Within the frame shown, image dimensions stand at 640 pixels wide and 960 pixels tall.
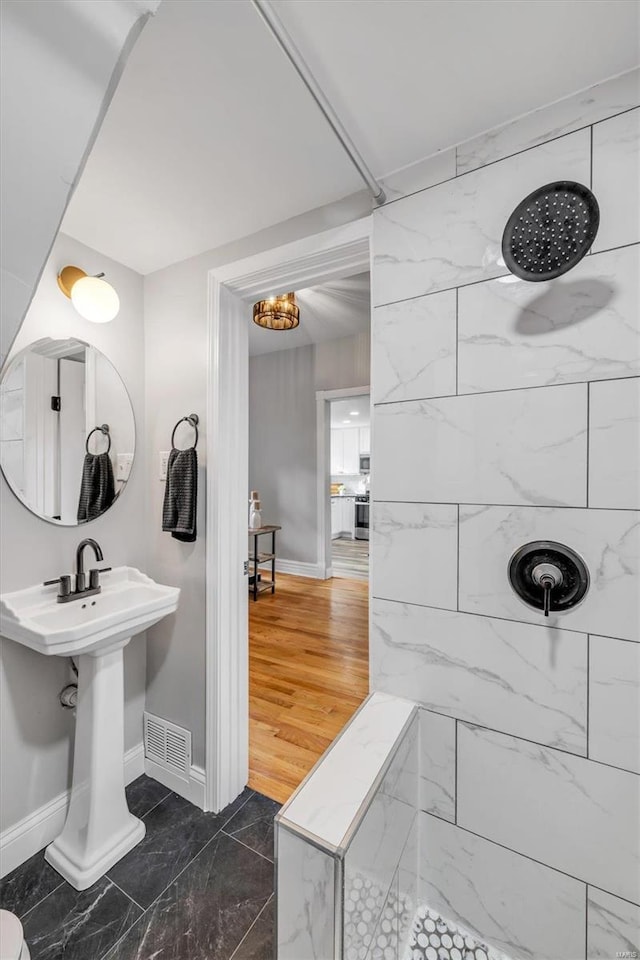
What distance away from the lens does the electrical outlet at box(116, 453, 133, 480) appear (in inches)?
68.4

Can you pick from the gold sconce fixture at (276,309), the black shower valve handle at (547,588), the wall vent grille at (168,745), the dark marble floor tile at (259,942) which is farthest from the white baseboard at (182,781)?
the gold sconce fixture at (276,309)

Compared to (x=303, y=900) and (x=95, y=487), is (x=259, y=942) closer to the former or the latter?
(x=303, y=900)

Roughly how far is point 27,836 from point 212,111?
2.39 metres

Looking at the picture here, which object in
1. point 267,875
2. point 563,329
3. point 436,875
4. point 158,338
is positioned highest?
point 158,338

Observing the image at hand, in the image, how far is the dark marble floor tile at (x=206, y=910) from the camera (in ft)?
3.67

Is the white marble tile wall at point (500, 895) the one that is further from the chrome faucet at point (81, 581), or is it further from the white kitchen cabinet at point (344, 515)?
the white kitchen cabinet at point (344, 515)

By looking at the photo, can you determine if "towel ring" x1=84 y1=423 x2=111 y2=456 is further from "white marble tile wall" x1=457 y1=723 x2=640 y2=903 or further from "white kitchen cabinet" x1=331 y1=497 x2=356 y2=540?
"white kitchen cabinet" x1=331 y1=497 x2=356 y2=540

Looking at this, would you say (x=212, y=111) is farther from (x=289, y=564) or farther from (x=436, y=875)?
(x=289, y=564)

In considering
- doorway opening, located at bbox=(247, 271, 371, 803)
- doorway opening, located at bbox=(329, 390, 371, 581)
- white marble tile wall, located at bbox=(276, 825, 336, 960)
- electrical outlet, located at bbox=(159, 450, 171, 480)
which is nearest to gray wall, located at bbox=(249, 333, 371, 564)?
doorway opening, located at bbox=(247, 271, 371, 803)

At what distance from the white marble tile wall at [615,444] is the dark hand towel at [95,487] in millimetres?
1732

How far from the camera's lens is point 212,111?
1.03 meters

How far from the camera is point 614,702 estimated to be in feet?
3.06

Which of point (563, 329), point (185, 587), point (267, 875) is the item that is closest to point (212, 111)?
point (563, 329)

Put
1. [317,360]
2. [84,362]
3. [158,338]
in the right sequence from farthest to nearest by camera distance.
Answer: [317,360]
[158,338]
[84,362]
